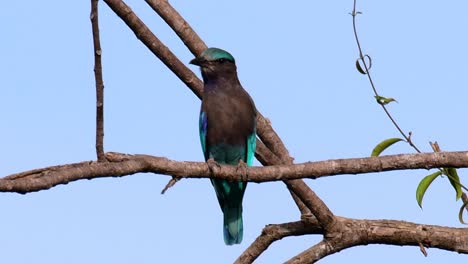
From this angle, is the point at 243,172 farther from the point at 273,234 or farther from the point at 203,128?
the point at 203,128

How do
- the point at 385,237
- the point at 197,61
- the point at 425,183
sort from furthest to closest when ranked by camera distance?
the point at 197,61, the point at 385,237, the point at 425,183

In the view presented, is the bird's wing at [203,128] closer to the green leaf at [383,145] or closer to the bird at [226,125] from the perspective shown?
the bird at [226,125]

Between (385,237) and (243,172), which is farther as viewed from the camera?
(385,237)

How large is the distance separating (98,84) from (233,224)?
355cm

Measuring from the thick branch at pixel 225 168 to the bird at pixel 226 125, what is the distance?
1672 mm

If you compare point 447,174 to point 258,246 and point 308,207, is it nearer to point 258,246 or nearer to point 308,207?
point 308,207

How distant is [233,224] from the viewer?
7.63 meters

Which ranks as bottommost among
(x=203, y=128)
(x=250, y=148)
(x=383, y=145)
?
(x=383, y=145)

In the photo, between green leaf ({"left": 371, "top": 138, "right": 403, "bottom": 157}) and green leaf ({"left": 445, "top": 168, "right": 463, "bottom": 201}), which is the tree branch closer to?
green leaf ({"left": 371, "top": 138, "right": 403, "bottom": 157})

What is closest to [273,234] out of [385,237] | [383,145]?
[385,237]

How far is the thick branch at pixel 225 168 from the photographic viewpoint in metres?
4.18

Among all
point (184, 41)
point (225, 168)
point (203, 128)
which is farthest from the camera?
point (203, 128)

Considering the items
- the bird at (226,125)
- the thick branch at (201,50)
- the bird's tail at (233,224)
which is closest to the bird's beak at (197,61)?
the bird at (226,125)

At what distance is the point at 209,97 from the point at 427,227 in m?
2.27
